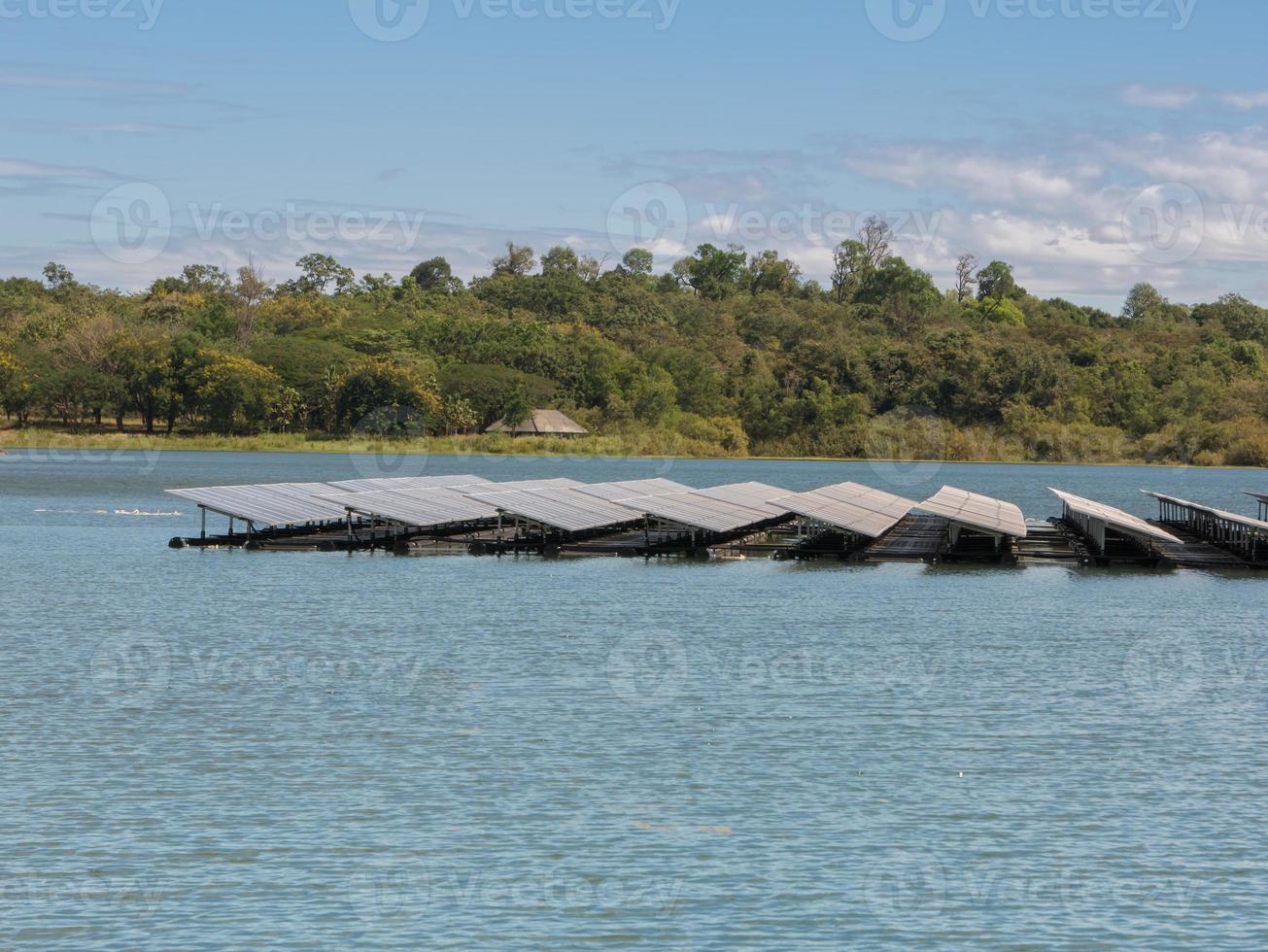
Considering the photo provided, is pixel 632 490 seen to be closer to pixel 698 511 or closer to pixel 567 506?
pixel 567 506

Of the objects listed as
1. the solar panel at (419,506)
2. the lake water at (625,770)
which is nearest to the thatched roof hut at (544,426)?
the solar panel at (419,506)

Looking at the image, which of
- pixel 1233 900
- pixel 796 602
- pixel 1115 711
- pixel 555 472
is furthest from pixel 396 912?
pixel 555 472

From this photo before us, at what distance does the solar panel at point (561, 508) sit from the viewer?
53.6 m

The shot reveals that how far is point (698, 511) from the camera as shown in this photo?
55.8 m

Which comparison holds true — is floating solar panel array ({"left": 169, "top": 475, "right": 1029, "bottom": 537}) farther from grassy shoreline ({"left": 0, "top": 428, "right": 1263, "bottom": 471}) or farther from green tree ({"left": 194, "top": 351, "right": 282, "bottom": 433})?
green tree ({"left": 194, "top": 351, "right": 282, "bottom": 433})

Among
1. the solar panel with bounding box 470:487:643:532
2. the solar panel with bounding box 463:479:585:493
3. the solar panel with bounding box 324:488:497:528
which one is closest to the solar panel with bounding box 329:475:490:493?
the solar panel with bounding box 463:479:585:493

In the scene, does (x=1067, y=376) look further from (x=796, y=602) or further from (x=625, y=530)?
(x=796, y=602)

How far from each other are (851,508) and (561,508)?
10.6m

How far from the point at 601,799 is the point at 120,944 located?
6.58 meters

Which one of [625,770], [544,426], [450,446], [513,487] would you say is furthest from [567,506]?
[544,426]

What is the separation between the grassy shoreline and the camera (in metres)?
148

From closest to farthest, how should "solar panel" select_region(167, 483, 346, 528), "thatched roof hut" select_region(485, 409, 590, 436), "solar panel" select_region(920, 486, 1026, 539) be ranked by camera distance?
"solar panel" select_region(167, 483, 346, 528) < "solar panel" select_region(920, 486, 1026, 539) < "thatched roof hut" select_region(485, 409, 590, 436)

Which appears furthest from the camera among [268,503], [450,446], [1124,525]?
[450,446]

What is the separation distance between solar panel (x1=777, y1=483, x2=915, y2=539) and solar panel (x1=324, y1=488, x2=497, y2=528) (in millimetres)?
11479
